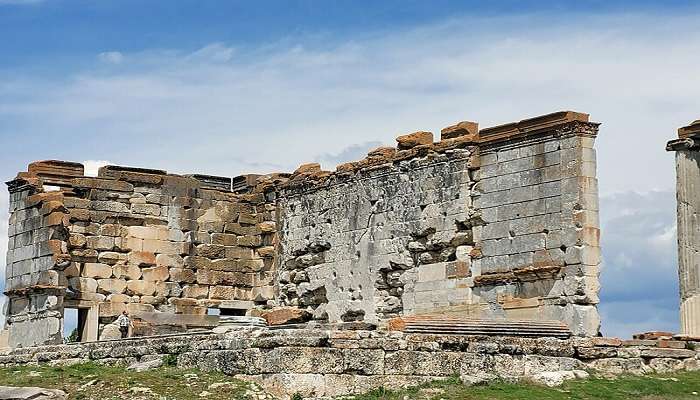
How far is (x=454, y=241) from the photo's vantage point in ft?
84.0

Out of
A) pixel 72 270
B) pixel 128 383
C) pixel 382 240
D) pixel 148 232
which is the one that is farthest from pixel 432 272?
pixel 128 383

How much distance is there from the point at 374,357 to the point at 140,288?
12.7m

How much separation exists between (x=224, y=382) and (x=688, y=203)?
1122 centimetres

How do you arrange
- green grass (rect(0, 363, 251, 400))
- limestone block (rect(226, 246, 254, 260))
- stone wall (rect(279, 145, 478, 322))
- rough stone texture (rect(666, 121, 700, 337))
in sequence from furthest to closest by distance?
limestone block (rect(226, 246, 254, 260))
stone wall (rect(279, 145, 478, 322))
rough stone texture (rect(666, 121, 700, 337))
green grass (rect(0, 363, 251, 400))

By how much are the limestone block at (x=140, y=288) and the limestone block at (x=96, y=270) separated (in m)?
0.54

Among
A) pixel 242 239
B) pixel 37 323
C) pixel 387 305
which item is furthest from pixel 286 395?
pixel 242 239

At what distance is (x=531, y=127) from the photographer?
2427 centimetres

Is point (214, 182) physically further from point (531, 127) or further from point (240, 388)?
point (240, 388)

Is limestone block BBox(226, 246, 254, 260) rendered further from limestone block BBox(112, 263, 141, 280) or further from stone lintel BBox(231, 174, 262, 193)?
limestone block BBox(112, 263, 141, 280)

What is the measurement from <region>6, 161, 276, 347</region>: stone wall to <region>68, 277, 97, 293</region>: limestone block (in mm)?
24

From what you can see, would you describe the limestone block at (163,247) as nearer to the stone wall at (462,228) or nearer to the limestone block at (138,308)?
the limestone block at (138,308)

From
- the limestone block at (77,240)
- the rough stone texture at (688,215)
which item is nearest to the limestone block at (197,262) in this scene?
the limestone block at (77,240)

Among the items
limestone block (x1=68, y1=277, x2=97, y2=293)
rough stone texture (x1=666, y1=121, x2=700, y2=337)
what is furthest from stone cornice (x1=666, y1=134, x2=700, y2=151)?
limestone block (x1=68, y1=277, x2=97, y2=293)

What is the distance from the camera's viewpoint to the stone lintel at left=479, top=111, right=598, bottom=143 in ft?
77.4
